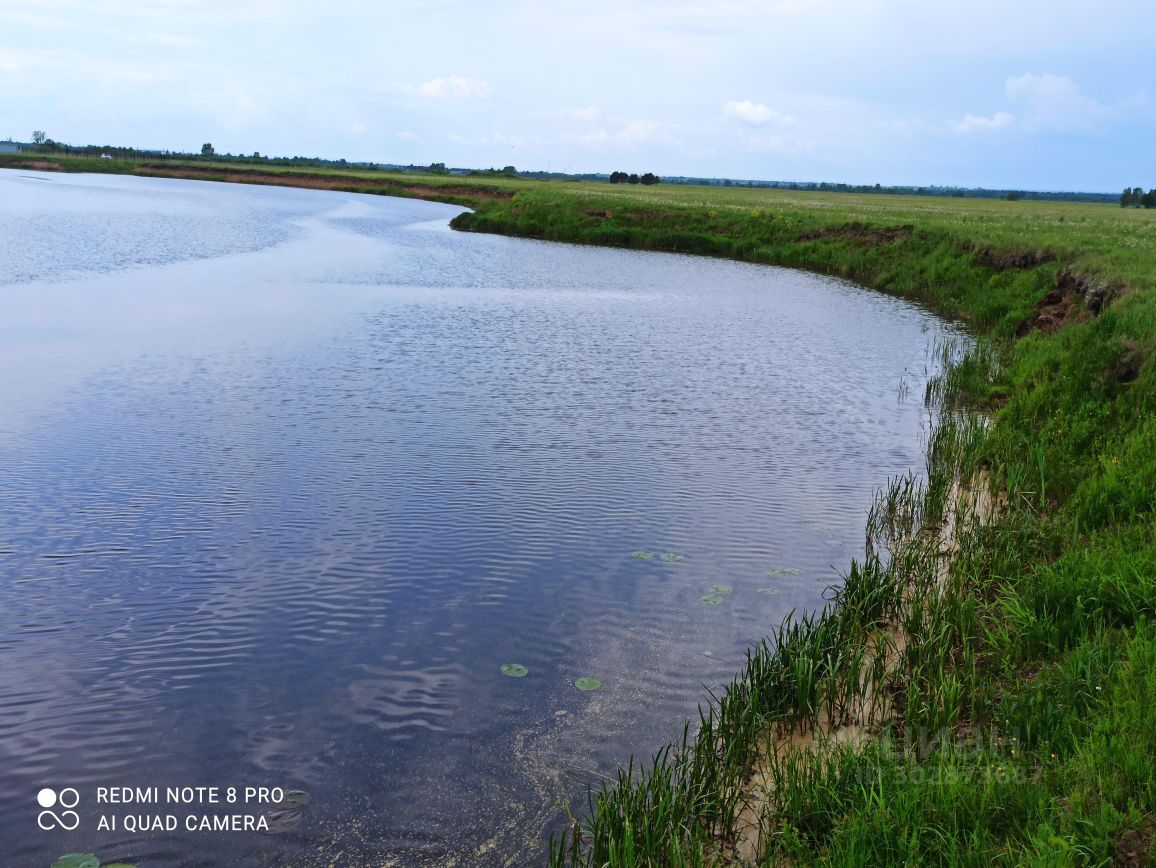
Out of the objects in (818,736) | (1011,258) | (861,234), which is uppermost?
(861,234)

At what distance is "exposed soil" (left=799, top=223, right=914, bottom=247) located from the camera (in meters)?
44.1

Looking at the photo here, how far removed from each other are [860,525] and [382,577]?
6.32m

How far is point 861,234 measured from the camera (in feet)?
154

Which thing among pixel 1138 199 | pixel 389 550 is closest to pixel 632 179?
pixel 1138 199

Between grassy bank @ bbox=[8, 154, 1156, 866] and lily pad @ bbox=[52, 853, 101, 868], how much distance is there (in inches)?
119

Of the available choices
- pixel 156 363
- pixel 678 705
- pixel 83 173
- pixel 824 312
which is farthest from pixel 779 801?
pixel 83 173

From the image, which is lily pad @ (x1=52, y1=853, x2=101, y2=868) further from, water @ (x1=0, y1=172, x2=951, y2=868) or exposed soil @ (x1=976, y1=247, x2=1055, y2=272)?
exposed soil @ (x1=976, y1=247, x2=1055, y2=272)

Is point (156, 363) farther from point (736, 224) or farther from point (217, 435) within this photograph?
point (736, 224)

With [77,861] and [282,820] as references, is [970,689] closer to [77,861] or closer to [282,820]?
[282,820]

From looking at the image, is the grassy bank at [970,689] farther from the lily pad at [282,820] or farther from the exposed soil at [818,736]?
the lily pad at [282,820]

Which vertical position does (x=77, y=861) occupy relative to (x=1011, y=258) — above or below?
below

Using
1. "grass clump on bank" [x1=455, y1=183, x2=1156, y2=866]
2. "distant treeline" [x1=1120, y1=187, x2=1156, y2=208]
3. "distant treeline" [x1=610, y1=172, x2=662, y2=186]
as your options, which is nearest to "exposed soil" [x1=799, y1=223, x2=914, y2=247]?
"grass clump on bank" [x1=455, y1=183, x2=1156, y2=866]

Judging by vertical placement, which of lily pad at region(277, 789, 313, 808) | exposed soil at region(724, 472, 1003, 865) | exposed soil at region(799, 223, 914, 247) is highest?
exposed soil at region(799, 223, 914, 247)

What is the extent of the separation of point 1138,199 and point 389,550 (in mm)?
131221
